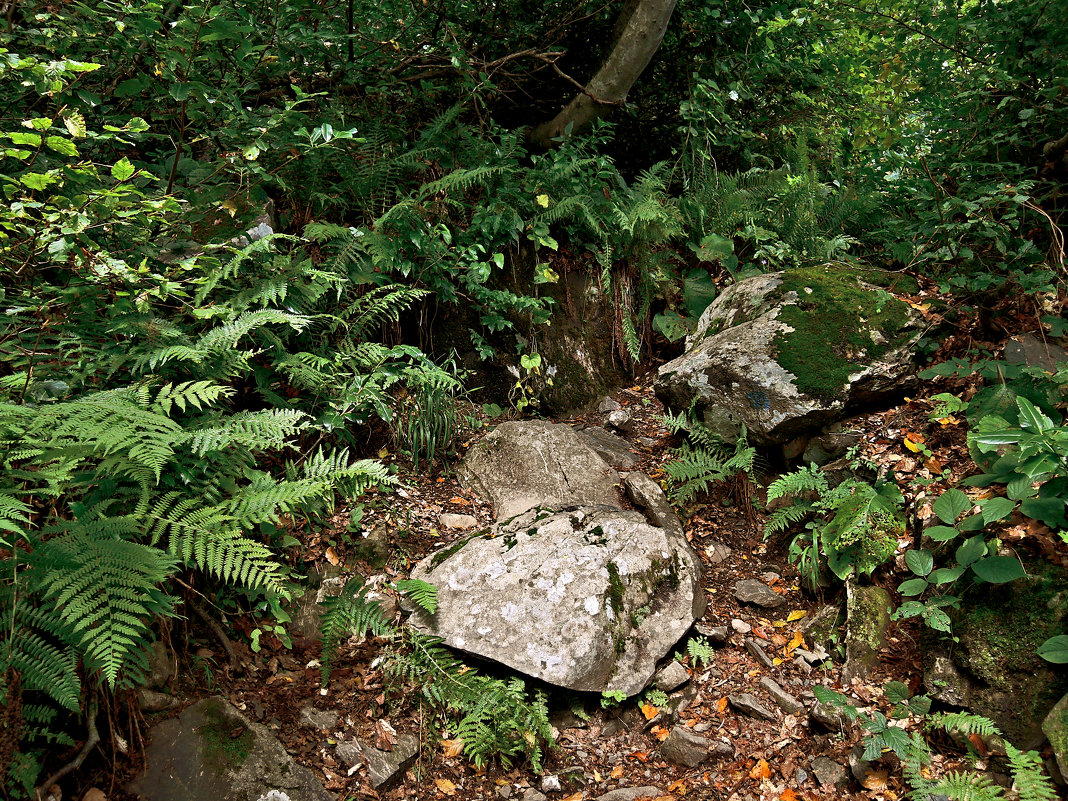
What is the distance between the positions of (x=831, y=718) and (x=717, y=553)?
134 centimetres

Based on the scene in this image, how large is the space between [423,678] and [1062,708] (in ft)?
9.82

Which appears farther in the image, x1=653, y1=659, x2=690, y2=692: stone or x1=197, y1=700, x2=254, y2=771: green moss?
x1=653, y1=659, x2=690, y2=692: stone

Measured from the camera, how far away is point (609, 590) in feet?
11.8

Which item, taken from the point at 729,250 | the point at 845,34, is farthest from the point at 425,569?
the point at 845,34

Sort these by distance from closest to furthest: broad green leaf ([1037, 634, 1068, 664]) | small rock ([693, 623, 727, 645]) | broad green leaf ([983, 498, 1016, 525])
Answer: broad green leaf ([1037, 634, 1068, 664]), broad green leaf ([983, 498, 1016, 525]), small rock ([693, 623, 727, 645])

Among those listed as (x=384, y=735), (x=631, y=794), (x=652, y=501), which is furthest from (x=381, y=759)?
(x=652, y=501)

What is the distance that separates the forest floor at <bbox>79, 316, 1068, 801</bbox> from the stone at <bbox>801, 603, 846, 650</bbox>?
0.07 m

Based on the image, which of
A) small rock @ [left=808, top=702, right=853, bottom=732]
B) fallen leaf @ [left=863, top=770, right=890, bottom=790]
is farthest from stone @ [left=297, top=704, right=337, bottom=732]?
fallen leaf @ [left=863, top=770, right=890, bottom=790]

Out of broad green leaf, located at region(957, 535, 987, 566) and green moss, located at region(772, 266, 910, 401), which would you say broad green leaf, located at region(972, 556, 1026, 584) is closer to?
broad green leaf, located at region(957, 535, 987, 566)

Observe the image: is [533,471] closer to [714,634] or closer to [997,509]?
[714,634]

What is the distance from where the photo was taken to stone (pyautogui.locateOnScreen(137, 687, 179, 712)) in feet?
8.69

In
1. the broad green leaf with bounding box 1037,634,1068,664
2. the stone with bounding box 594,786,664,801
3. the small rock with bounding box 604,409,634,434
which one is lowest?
the stone with bounding box 594,786,664,801

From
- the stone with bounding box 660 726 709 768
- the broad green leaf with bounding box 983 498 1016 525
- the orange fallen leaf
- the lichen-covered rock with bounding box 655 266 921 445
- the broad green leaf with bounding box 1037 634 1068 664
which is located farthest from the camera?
the lichen-covered rock with bounding box 655 266 921 445

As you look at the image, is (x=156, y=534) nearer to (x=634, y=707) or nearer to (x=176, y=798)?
(x=176, y=798)
